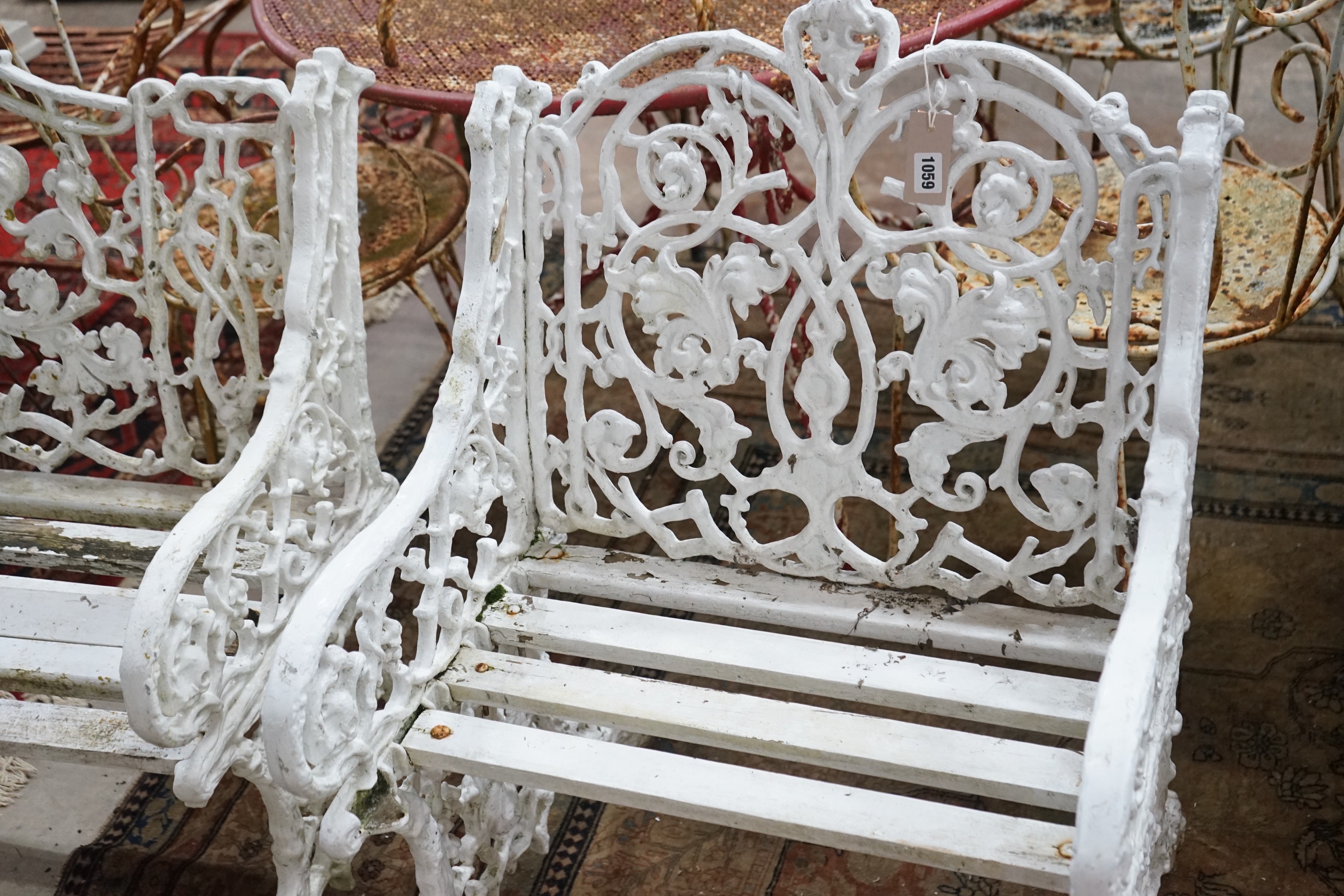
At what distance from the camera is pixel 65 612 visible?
198 cm

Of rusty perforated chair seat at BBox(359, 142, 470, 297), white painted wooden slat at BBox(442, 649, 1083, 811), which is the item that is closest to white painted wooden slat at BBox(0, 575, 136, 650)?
white painted wooden slat at BBox(442, 649, 1083, 811)

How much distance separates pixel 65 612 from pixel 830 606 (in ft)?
3.72

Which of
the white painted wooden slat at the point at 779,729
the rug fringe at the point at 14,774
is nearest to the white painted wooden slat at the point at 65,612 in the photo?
the rug fringe at the point at 14,774

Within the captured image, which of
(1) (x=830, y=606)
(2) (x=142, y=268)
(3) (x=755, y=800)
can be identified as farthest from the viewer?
→ (2) (x=142, y=268)

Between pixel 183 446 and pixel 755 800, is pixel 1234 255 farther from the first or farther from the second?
pixel 183 446

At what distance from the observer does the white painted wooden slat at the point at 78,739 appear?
1823 millimetres

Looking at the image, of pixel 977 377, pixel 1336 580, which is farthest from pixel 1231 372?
pixel 977 377

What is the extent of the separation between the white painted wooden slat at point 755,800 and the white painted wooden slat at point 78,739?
41 cm

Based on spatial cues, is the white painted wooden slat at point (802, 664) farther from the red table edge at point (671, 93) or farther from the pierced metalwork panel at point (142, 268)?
the red table edge at point (671, 93)

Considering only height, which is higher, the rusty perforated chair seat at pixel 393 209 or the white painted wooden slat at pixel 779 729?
the rusty perforated chair seat at pixel 393 209

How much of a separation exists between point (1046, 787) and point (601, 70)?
1.04 meters

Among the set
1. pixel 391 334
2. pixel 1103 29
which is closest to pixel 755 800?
pixel 1103 29

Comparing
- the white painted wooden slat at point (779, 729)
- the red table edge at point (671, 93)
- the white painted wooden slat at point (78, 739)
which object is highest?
the red table edge at point (671, 93)

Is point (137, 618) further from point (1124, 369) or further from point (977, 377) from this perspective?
point (1124, 369)
